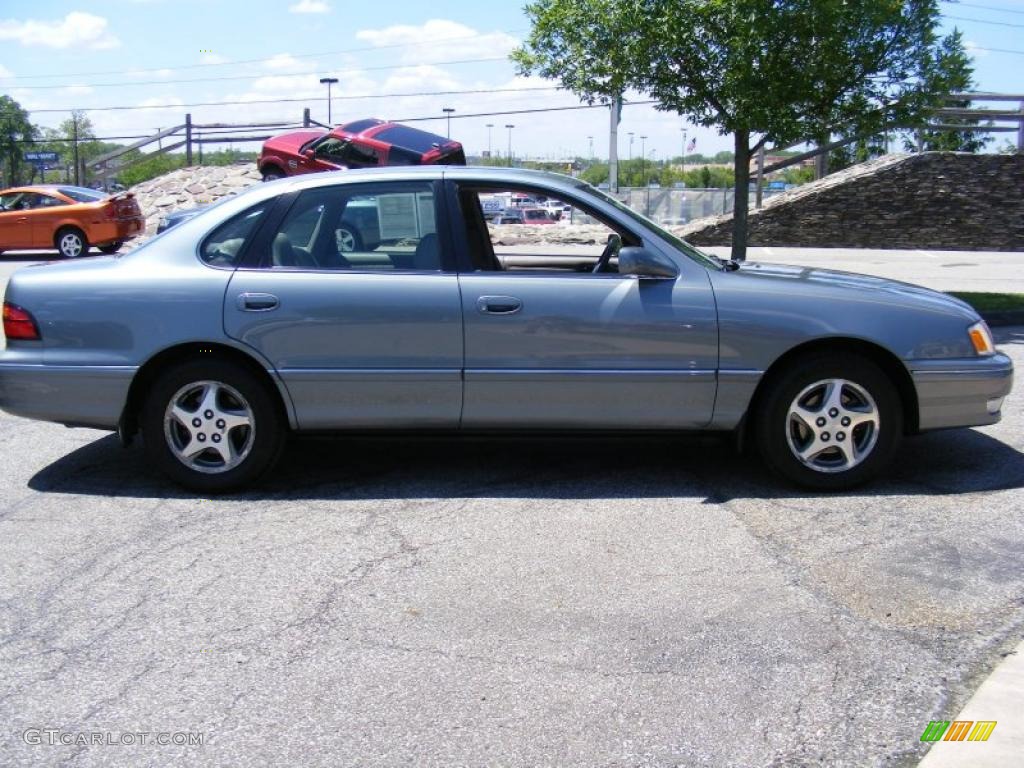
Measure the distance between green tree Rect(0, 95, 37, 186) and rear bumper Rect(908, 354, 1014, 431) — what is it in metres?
48.5

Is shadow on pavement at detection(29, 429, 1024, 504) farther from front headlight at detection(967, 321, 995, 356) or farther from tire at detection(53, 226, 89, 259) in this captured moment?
tire at detection(53, 226, 89, 259)

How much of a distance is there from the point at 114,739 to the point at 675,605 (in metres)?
2.05

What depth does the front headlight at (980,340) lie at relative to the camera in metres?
5.57

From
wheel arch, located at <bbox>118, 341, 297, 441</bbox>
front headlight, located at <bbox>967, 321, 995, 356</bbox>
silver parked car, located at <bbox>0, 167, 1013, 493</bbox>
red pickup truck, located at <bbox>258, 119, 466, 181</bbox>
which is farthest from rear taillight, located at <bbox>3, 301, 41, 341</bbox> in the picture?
red pickup truck, located at <bbox>258, 119, 466, 181</bbox>

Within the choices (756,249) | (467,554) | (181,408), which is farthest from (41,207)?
(467,554)

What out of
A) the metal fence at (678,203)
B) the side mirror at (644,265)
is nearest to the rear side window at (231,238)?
the side mirror at (644,265)

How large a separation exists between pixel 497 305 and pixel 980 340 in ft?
8.15

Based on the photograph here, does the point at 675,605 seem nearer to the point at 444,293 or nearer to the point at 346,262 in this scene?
the point at 444,293

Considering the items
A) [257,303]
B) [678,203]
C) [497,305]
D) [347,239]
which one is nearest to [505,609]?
[497,305]

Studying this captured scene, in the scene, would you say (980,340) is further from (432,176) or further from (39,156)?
(39,156)

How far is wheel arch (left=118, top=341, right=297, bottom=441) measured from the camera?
5477 mm

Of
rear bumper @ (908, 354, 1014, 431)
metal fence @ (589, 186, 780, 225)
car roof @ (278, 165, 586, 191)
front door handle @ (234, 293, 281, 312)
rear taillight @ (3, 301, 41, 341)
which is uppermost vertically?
metal fence @ (589, 186, 780, 225)

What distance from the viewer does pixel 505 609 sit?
416 centimetres

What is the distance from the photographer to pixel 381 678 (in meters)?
3.62
